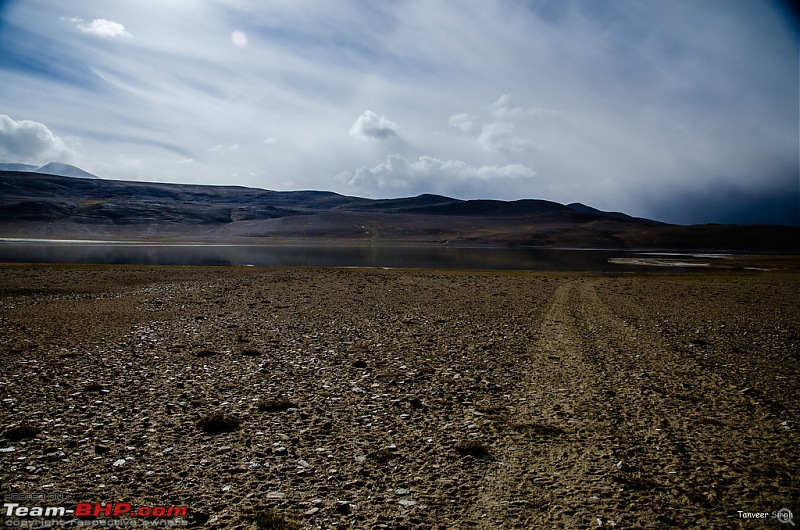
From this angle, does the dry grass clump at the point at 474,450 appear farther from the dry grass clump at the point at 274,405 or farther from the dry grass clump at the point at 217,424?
the dry grass clump at the point at 217,424

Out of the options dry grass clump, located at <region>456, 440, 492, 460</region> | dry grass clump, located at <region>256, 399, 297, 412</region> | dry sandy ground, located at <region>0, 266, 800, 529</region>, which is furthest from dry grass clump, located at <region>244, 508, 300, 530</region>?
dry grass clump, located at <region>256, 399, 297, 412</region>

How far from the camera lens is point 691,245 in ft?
589

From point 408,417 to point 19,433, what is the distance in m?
7.37

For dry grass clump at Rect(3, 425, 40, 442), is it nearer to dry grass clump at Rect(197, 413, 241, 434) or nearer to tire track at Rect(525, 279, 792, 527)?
dry grass clump at Rect(197, 413, 241, 434)

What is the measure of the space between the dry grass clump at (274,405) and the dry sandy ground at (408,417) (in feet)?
0.12

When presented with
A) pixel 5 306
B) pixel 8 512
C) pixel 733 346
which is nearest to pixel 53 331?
pixel 5 306

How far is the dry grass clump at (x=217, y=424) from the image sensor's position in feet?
30.3

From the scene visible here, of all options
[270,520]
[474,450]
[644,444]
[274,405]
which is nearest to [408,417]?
[474,450]

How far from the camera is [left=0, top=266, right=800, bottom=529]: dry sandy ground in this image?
6910mm

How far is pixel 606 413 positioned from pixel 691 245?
659ft

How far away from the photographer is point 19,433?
858 centimetres

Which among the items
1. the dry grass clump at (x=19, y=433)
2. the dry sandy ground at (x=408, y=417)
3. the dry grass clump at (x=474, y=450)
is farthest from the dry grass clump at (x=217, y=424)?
the dry grass clump at (x=474, y=450)

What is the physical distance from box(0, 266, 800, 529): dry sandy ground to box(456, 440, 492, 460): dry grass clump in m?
0.05

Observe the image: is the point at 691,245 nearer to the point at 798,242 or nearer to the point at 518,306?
the point at 798,242
